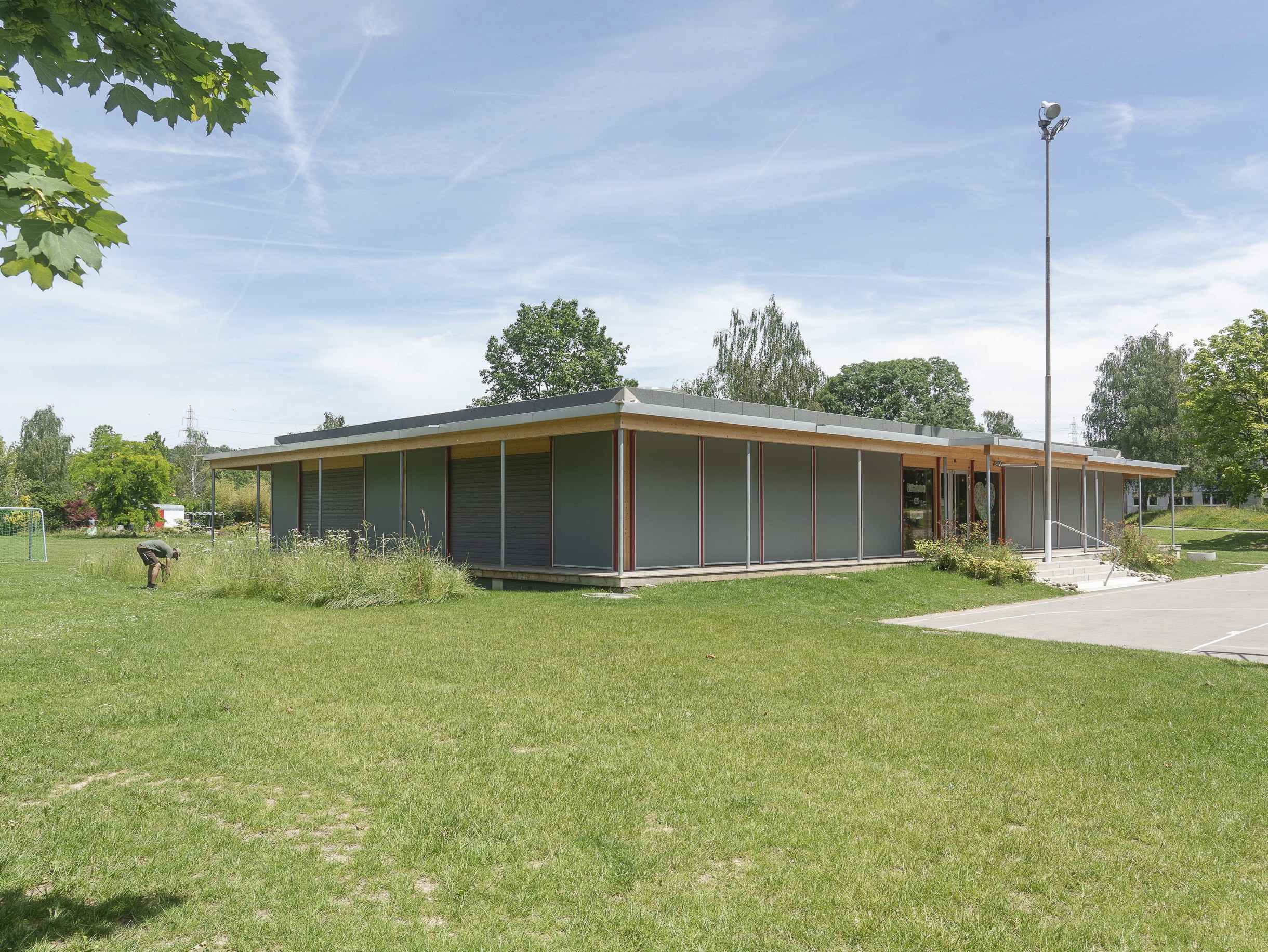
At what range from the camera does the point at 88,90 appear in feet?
9.93

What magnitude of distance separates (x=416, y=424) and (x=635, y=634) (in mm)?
12883

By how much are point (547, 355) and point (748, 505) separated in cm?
3571

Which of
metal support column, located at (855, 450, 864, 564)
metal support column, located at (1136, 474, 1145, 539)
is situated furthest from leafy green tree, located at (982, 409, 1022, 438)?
metal support column, located at (855, 450, 864, 564)

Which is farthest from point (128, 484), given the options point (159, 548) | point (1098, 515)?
point (1098, 515)

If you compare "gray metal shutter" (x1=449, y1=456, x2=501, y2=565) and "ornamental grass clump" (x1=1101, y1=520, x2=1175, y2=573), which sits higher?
"gray metal shutter" (x1=449, y1=456, x2=501, y2=565)

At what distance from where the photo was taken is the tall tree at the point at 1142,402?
56.2 metres

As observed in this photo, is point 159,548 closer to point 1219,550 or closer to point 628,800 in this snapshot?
point 628,800

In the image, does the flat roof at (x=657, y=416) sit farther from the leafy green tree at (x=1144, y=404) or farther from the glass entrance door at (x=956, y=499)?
the leafy green tree at (x=1144, y=404)

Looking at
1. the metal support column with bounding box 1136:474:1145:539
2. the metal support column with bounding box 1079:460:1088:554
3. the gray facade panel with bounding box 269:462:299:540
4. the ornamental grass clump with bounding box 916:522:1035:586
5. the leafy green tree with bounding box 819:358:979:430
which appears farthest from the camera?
the leafy green tree with bounding box 819:358:979:430

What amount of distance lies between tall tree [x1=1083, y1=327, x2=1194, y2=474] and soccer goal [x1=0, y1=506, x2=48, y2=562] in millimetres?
57220

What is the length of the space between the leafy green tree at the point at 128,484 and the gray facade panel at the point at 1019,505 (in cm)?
4050

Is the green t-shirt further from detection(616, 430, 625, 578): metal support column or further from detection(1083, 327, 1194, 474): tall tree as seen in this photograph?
detection(1083, 327, 1194, 474): tall tree

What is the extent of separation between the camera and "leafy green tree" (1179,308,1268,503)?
34094 millimetres

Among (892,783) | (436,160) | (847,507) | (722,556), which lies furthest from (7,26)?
(847,507)
